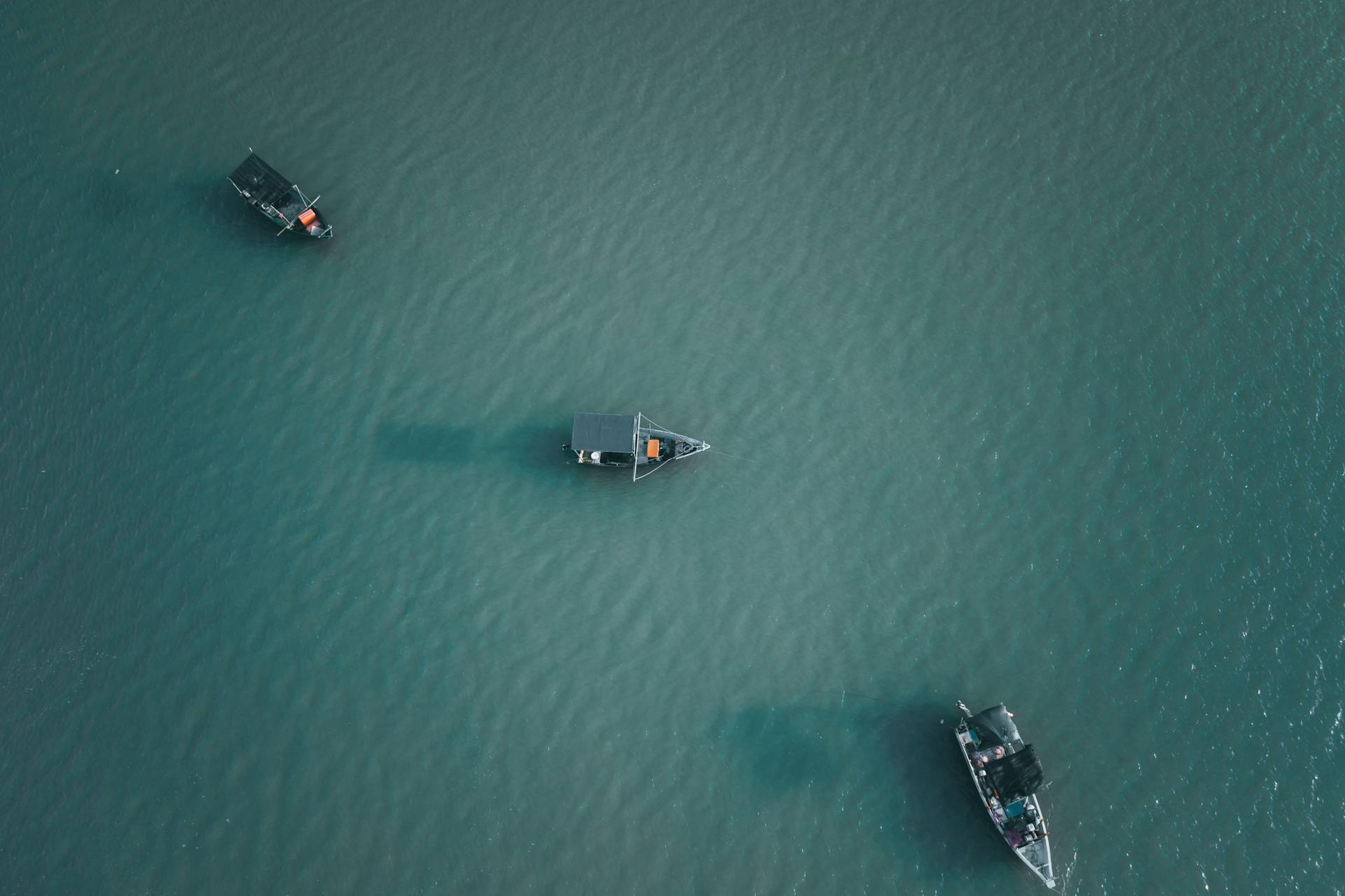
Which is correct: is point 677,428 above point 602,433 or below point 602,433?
above

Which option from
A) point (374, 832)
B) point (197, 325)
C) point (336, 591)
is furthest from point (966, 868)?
point (197, 325)

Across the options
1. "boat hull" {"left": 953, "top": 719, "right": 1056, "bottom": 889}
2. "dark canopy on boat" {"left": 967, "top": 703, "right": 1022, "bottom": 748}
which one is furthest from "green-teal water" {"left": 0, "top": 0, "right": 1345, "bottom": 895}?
"dark canopy on boat" {"left": 967, "top": 703, "right": 1022, "bottom": 748}

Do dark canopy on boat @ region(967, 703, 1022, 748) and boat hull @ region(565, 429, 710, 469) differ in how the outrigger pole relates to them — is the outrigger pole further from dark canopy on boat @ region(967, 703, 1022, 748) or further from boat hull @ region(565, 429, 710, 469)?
dark canopy on boat @ region(967, 703, 1022, 748)

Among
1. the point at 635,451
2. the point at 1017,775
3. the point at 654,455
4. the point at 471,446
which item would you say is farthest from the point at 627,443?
the point at 1017,775

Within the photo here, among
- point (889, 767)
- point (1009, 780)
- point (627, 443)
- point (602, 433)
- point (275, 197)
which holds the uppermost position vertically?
point (275, 197)

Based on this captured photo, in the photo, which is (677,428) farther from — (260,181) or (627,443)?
(260,181)

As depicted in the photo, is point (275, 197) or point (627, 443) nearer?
point (627, 443)

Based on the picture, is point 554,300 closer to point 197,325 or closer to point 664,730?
point 197,325
